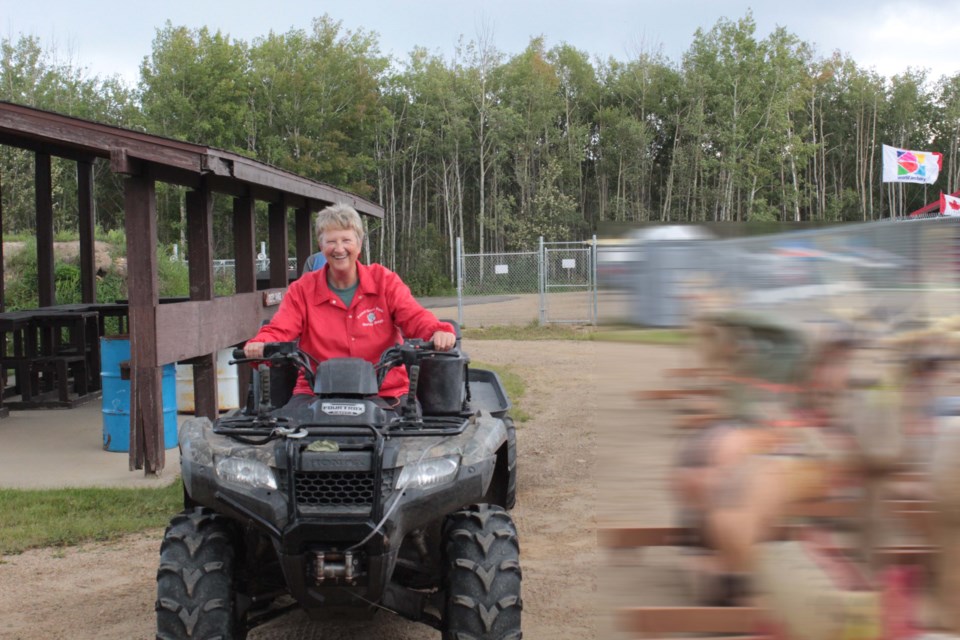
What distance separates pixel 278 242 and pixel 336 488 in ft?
32.4

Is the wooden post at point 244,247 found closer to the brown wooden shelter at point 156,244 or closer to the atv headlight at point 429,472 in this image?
the brown wooden shelter at point 156,244

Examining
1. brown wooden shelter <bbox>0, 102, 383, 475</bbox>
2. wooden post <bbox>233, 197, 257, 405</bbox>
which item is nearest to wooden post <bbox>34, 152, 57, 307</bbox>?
brown wooden shelter <bbox>0, 102, 383, 475</bbox>

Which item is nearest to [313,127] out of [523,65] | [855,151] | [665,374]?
[523,65]

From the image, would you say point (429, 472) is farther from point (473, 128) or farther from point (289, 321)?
point (473, 128)

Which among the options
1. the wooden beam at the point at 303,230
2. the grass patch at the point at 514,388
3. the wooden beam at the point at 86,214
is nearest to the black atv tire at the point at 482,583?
the grass patch at the point at 514,388

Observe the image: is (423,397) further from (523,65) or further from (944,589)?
(523,65)

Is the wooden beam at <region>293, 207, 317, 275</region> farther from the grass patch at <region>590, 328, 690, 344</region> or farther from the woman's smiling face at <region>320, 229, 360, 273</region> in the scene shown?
the grass patch at <region>590, 328, 690, 344</region>

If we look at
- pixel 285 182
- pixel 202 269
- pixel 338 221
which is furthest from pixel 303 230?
pixel 338 221

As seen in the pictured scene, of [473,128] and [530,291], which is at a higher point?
[473,128]

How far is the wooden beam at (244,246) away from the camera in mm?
11133

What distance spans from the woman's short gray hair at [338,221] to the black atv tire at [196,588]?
143 cm

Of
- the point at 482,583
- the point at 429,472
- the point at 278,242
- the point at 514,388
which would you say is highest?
the point at 278,242

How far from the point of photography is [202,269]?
30.7 feet

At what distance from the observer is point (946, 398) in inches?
48.3
